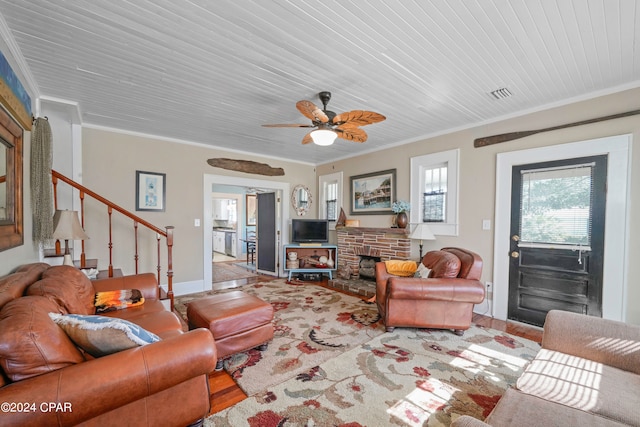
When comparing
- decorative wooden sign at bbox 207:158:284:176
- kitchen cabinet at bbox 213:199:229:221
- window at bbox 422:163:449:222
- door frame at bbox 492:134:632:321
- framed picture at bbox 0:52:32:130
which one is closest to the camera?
framed picture at bbox 0:52:32:130

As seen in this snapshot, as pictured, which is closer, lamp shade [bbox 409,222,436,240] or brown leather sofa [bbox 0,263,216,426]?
brown leather sofa [bbox 0,263,216,426]

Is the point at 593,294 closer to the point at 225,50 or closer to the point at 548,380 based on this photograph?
the point at 548,380

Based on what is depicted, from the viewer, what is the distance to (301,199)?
6027 mm

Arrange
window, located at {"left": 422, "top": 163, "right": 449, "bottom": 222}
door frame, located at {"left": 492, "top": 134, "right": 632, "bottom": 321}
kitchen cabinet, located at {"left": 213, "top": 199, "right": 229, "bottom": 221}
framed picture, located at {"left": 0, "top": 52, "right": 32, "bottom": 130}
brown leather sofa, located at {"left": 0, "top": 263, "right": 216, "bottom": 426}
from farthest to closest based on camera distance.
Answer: kitchen cabinet, located at {"left": 213, "top": 199, "right": 229, "bottom": 221}, window, located at {"left": 422, "top": 163, "right": 449, "bottom": 222}, door frame, located at {"left": 492, "top": 134, "right": 632, "bottom": 321}, framed picture, located at {"left": 0, "top": 52, "right": 32, "bottom": 130}, brown leather sofa, located at {"left": 0, "top": 263, "right": 216, "bottom": 426}

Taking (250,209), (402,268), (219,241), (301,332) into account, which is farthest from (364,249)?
(219,241)

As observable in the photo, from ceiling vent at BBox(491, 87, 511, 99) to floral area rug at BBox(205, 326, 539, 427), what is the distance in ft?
8.43

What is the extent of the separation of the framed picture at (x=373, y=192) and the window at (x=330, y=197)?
425mm

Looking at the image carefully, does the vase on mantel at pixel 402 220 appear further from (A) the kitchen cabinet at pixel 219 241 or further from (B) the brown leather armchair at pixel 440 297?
(A) the kitchen cabinet at pixel 219 241

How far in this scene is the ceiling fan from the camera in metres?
2.35

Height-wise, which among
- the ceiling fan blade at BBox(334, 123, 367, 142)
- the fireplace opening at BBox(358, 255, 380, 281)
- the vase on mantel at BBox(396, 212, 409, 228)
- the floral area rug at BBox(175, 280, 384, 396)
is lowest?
the floral area rug at BBox(175, 280, 384, 396)

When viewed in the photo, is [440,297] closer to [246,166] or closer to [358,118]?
[358,118]

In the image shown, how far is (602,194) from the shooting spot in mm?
2705

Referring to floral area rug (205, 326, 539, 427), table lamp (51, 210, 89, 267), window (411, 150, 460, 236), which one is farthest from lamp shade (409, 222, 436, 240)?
table lamp (51, 210, 89, 267)

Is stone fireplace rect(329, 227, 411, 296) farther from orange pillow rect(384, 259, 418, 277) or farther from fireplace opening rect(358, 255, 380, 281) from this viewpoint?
orange pillow rect(384, 259, 418, 277)
